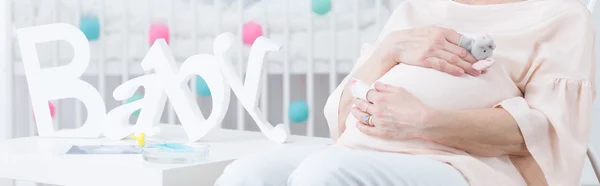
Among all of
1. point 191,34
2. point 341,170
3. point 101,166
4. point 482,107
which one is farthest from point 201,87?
point 341,170

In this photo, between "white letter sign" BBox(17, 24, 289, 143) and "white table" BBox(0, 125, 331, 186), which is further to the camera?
"white letter sign" BBox(17, 24, 289, 143)

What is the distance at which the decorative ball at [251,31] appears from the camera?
2207 mm

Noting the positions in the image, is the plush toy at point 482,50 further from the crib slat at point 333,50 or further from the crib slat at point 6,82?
the crib slat at point 6,82

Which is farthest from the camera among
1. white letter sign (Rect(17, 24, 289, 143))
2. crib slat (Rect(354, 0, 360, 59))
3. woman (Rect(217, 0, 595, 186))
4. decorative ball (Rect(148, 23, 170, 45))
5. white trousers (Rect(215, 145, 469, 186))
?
decorative ball (Rect(148, 23, 170, 45))

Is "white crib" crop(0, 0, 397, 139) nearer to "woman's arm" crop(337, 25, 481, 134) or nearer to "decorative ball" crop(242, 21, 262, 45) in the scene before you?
"decorative ball" crop(242, 21, 262, 45)

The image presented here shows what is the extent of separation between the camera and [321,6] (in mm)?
2174

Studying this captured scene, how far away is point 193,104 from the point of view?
1.83 m

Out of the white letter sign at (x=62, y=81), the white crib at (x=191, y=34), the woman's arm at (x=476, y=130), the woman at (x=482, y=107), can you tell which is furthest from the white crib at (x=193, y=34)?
the woman's arm at (x=476, y=130)

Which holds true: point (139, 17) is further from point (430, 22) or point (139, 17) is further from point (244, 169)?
point (244, 169)

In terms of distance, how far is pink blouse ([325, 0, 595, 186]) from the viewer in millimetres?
1255

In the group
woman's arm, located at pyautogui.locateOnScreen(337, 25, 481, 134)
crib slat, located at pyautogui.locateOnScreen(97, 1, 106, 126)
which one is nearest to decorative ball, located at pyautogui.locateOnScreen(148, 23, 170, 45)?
crib slat, located at pyautogui.locateOnScreen(97, 1, 106, 126)

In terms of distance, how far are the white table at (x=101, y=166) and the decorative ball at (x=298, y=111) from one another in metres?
0.39

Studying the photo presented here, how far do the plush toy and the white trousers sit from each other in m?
0.20

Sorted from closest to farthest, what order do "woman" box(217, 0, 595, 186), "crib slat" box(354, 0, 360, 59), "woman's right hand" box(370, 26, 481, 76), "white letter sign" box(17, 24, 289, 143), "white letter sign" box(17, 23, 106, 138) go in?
"woman" box(217, 0, 595, 186) → "woman's right hand" box(370, 26, 481, 76) → "white letter sign" box(17, 24, 289, 143) → "white letter sign" box(17, 23, 106, 138) → "crib slat" box(354, 0, 360, 59)
